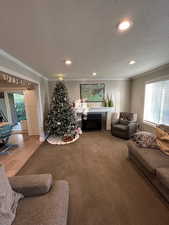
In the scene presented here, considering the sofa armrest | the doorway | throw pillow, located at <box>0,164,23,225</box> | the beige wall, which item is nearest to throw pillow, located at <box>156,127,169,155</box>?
the sofa armrest

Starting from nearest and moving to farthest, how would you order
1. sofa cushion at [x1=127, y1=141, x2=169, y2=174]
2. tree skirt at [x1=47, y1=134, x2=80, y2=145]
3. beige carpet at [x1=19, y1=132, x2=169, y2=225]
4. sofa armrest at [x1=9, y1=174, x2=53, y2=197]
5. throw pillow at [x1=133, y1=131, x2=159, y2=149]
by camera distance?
sofa armrest at [x1=9, y1=174, x2=53, y2=197]
beige carpet at [x1=19, y1=132, x2=169, y2=225]
sofa cushion at [x1=127, y1=141, x2=169, y2=174]
throw pillow at [x1=133, y1=131, x2=159, y2=149]
tree skirt at [x1=47, y1=134, x2=80, y2=145]

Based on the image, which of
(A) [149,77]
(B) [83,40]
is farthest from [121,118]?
(B) [83,40]

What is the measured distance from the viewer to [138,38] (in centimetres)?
159

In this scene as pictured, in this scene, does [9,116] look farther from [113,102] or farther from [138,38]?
[138,38]

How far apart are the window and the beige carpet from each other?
162cm

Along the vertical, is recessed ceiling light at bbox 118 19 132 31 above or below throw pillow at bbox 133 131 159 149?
above

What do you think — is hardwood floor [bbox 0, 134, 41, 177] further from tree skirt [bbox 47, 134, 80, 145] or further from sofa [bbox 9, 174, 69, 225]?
sofa [bbox 9, 174, 69, 225]

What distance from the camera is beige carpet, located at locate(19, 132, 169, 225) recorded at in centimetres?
132

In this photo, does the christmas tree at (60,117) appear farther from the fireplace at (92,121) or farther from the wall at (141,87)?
the wall at (141,87)

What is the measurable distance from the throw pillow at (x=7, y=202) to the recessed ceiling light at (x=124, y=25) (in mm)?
2194

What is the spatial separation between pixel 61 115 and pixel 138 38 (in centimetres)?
311

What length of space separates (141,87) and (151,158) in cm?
320

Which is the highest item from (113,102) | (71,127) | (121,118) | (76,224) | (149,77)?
(149,77)

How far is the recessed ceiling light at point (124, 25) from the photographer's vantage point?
1237 millimetres
